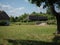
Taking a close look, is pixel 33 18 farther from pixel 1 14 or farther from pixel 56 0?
pixel 56 0

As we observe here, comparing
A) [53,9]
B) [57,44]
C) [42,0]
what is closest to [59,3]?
[53,9]

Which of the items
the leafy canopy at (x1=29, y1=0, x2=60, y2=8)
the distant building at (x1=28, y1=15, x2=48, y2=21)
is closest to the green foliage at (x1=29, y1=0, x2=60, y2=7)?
the leafy canopy at (x1=29, y1=0, x2=60, y2=8)

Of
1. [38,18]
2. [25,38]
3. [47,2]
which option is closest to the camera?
[25,38]

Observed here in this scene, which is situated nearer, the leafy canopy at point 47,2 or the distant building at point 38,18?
the leafy canopy at point 47,2

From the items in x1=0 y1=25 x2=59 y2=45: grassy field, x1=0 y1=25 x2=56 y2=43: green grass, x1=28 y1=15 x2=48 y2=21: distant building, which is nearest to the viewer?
x1=0 y1=25 x2=59 y2=45: grassy field

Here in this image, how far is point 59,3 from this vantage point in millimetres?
23266

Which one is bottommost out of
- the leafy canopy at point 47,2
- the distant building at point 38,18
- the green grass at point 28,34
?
the distant building at point 38,18

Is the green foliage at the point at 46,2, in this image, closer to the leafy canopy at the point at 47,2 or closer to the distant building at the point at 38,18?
the leafy canopy at the point at 47,2

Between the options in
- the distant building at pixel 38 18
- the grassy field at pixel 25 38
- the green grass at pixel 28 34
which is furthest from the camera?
the distant building at pixel 38 18

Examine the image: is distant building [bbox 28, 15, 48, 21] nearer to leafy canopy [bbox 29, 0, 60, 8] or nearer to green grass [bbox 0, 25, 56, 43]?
green grass [bbox 0, 25, 56, 43]

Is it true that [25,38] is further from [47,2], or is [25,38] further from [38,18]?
[38,18]

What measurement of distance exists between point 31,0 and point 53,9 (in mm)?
3584

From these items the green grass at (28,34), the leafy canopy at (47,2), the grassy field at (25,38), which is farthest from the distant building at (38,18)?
the leafy canopy at (47,2)

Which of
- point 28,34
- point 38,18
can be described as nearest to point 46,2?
point 28,34
